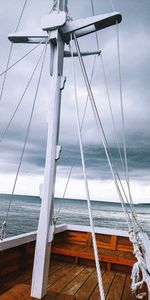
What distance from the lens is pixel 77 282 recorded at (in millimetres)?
3105

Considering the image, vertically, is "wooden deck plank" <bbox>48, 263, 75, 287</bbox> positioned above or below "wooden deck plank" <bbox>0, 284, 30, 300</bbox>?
below

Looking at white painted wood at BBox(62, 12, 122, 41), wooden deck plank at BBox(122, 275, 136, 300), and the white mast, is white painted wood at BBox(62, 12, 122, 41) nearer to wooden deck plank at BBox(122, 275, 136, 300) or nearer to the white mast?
the white mast

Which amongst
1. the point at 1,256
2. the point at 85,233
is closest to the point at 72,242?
the point at 85,233

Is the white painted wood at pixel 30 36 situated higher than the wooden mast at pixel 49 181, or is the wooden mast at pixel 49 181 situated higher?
the white painted wood at pixel 30 36

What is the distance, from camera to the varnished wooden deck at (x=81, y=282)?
9.05 feet

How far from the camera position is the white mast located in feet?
6.39

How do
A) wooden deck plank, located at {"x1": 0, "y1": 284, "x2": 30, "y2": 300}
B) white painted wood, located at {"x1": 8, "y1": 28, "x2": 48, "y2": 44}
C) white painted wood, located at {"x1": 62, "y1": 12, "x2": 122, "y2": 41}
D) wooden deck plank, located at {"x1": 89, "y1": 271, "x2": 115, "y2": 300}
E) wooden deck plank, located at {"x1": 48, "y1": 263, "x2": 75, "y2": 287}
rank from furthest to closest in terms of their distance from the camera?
wooden deck plank, located at {"x1": 48, "y1": 263, "x2": 75, "y2": 287} < wooden deck plank, located at {"x1": 89, "y1": 271, "x2": 115, "y2": 300} < white painted wood, located at {"x1": 8, "y1": 28, "x2": 48, "y2": 44} < white painted wood, located at {"x1": 62, "y1": 12, "x2": 122, "y2": 41} < wooden deck plank, located at {"x1": 0, "y1": 284, "x2": 30, "y2": 300}

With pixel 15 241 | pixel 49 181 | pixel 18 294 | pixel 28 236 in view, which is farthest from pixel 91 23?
pixel 28 236

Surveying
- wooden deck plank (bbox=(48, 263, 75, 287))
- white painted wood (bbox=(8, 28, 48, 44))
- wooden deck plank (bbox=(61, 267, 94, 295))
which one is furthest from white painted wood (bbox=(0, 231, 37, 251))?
white painted wood (bbox=(8, 28, 48, 44))

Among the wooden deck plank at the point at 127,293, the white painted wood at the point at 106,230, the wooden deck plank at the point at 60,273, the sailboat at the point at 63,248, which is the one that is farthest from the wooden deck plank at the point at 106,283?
the white painted wood at the point at 106,230

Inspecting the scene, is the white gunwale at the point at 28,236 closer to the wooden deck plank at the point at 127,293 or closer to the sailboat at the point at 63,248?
the sailboat at the point at 63,248

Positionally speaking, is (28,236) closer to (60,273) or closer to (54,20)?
(60,273)

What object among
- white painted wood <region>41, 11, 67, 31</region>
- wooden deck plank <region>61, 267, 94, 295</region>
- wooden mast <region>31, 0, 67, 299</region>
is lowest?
wooden deck plank <region>61, 267, 94, 295</region>

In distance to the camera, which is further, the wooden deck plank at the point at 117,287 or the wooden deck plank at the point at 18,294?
the wooden deck plank at the point at 117,287
